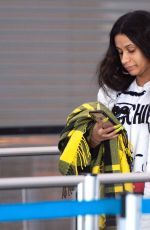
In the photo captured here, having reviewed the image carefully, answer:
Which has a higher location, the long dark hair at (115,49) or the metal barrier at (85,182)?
the long dark hair at (115,49)

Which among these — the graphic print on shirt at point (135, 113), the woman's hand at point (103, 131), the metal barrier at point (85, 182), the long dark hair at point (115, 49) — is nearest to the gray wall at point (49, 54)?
the long dark hair at point (115, 49)

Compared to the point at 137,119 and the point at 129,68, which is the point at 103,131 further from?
the point at 129,68

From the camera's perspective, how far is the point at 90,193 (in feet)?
8.03

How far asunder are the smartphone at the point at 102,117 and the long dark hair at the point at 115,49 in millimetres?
200

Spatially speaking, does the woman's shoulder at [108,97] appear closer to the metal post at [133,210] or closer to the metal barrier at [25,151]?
the metal barrier at [25,151]

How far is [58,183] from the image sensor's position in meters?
2.51

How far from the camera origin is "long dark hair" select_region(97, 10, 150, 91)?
9.21ft

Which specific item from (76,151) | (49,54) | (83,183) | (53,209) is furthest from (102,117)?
(49,54)

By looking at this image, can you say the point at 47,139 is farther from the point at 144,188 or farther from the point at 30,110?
the point at 144,188

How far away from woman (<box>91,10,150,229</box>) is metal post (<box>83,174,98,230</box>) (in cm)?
33

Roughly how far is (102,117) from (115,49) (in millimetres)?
367

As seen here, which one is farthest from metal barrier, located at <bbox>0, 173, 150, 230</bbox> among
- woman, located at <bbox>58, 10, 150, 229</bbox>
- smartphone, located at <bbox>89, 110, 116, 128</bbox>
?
smartphone, located at <bbox>89, 110, 116, 128</bbox>

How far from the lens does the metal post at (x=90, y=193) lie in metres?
2.42

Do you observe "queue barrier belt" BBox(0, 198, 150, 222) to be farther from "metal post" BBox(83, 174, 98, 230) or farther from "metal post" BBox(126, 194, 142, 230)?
"metal post" BBox(83, 174, 98, 230)
